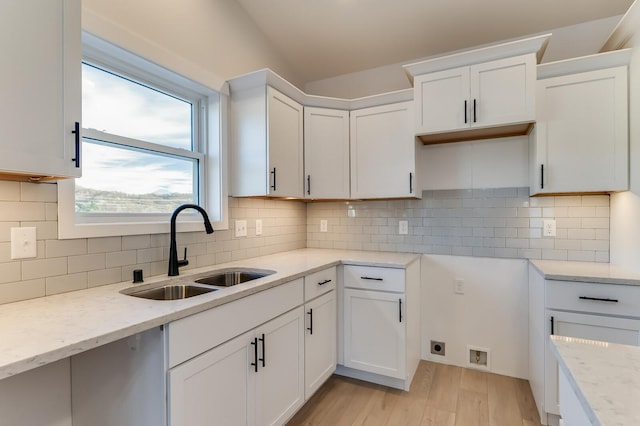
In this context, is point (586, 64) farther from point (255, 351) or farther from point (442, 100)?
point (255, 351)

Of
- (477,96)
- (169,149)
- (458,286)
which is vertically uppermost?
(477,96)

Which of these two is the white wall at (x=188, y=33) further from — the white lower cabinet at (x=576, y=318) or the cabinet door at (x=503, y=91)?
the white lower cabinet at (x=576, y=318)

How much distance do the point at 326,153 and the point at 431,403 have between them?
1970 mm

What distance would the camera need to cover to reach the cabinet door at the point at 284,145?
2252 millimetres

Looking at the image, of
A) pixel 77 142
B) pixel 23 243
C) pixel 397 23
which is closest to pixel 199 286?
pixel 23 243

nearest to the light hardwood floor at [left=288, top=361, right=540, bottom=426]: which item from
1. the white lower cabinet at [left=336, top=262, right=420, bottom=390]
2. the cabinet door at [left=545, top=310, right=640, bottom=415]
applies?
the white lower cabinet at [left=336, top=262, right=420, bottom=390]

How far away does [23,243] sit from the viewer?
1282 millimetres

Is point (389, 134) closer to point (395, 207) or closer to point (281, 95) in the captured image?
point (395, 207)

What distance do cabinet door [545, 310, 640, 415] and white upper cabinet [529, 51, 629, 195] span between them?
77 cm

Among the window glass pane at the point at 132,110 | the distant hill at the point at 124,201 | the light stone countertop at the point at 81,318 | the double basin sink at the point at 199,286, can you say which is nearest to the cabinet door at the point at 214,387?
the light stone countertop at the point at 81,318

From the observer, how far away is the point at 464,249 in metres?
2.62

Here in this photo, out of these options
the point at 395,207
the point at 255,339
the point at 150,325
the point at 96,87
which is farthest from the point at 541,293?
the point at 96,87

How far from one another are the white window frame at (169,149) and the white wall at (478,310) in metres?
1.81

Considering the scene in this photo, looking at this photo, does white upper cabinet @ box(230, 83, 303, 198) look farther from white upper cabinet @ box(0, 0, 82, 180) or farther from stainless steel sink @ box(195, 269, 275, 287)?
white upper cabinet @ box(0, 0, 82, 180)
